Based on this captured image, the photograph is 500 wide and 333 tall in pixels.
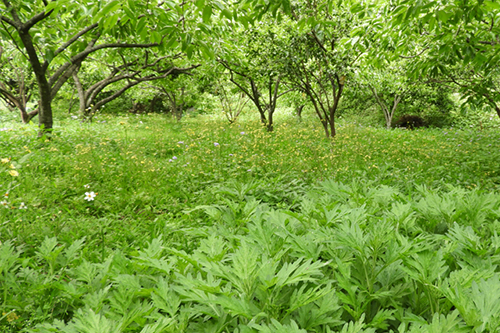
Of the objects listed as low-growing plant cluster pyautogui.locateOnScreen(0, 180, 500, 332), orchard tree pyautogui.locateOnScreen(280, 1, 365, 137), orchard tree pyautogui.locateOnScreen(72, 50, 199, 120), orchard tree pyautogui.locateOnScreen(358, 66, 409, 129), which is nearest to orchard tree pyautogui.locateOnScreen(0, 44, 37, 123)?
orchard tree pyautogui.locateOnScreen(72, 50, 199, 120)

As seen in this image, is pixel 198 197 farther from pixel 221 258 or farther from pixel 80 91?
pixel 80 91

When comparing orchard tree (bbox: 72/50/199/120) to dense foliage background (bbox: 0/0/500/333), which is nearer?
dense foliage background (bbox: 0/0/500/333)

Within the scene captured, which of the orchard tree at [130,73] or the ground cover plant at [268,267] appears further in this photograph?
the orchard tree at [130,73]

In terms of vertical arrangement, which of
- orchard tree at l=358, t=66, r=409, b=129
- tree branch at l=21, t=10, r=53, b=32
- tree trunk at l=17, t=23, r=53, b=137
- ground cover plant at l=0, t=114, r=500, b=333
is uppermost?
orchard tree at l=358, t=66, r=409, b=129

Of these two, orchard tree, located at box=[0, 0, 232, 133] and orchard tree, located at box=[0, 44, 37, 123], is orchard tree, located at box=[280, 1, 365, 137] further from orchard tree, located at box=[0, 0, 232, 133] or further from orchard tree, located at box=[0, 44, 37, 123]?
orchard tree, located at box=[0, 44, 37, 123]

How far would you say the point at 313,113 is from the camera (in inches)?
844

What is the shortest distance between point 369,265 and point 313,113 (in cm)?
2139

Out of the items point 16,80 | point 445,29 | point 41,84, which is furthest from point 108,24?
point 16,80

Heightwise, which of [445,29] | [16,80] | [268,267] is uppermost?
[16,80]

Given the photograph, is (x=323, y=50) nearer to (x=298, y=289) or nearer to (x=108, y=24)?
(x=108, y=24)

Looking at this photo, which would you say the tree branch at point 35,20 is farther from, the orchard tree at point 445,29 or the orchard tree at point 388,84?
the orchard tree at point 388,84

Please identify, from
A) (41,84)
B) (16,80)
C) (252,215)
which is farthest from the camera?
(16,80)

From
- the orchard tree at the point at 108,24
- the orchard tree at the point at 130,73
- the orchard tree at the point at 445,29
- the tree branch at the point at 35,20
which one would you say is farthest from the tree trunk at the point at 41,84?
the orchard tree at the point at 445,29

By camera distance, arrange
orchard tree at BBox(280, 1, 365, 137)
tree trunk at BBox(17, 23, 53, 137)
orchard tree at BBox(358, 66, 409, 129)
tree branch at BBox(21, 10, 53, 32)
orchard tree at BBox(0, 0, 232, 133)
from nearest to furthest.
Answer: orchard tree at BBox(0, 0, 232, 133) → tree branch at BBox(21, 10, 53, 32) → tree trunk at BBox(17, 23, 53, 137) → orchard tree at BBox(280, 1, 365, 137) → orchard tree at BBox(358, 66, 409, 129)
